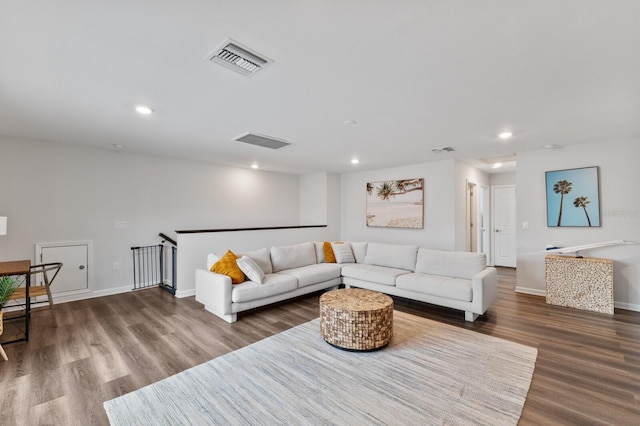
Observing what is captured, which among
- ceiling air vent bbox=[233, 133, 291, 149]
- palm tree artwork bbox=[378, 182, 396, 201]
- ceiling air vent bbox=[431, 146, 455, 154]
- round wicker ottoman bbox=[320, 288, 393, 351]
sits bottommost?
round wicker ottoman bbox=[320, 288, 393, 351]

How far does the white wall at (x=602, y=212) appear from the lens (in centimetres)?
378

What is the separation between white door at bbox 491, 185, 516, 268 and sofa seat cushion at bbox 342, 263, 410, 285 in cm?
392

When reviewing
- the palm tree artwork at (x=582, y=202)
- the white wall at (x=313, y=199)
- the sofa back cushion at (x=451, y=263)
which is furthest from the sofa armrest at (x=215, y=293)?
the palm tree artwork at (x=582, y=202)

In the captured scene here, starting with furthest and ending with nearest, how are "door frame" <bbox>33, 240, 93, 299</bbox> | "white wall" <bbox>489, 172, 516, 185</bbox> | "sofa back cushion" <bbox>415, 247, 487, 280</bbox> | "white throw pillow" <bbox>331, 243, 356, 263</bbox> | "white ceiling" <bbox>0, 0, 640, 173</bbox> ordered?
1. "white wall" <bbox>489, 172, 516, 185</bbox>
2. "white throw pillow" <bbox>331, 243, 356, 263</bbox>
3. "door frame" <bbox>33, 240, 93, 299</bbox>
4. "sofa back cushion" <bbox>415, 247, 487, 280</bbox>
5. "white ceiling" <bbox>0, 0, 640, 173</bbox>

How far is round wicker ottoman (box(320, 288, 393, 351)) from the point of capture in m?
2.58

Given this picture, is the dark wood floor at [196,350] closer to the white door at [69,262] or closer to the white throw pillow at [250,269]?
the white door at [69,262]

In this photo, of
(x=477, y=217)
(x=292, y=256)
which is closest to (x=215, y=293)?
(x=292, y=256)

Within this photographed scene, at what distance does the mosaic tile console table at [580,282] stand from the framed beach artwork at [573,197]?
58cm

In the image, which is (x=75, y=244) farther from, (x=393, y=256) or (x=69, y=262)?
(x=393, y=256)

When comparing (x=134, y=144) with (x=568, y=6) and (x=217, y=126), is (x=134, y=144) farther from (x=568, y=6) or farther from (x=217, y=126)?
(x=568, y=6)

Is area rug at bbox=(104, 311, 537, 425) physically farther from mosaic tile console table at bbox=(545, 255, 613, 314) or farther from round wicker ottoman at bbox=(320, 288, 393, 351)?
mosaic tile console table at bbox=(545, 255, 613, 314)

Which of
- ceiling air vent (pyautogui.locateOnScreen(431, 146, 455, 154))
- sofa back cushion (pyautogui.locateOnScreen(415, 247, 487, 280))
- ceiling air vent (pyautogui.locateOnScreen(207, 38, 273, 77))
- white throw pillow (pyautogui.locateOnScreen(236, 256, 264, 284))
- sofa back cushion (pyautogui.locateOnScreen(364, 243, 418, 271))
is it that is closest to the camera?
ceiling air vent (pyautogui.locateOnScreen(207, 38, 273, 77))

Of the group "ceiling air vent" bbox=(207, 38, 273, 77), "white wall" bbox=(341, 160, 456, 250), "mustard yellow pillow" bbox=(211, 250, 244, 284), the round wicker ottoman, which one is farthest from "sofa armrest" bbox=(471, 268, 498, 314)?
"ceiling air vent" bbox=(207, 38, 273, 77)

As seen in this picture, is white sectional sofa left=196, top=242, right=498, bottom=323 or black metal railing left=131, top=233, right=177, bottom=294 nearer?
white sectional sofa left=196, top=242, right=498, bottom=323
